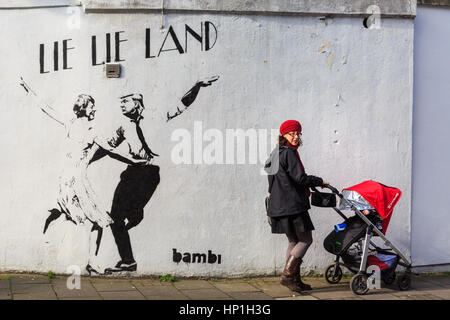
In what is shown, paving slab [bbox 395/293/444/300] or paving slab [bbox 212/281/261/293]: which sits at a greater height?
paving slab [bbox 212/281/261/293]

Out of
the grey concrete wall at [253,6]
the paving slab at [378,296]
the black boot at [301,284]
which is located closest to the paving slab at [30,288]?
the black boot at [301,284]

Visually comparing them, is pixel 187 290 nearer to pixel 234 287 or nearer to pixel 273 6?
pixel 234 287

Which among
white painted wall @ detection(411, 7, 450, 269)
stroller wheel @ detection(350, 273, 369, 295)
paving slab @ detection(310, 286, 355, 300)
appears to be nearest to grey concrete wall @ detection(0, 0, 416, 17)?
white painted wall @ detection(411, 7, 450, 269)

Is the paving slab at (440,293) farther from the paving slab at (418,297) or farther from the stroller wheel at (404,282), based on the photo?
the stroller wheel at (404,282)

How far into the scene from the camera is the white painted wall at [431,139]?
8242 millimetres

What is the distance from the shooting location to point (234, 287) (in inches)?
290

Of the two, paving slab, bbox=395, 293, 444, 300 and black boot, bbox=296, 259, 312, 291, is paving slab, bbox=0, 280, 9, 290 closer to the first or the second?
black boot, bbox=296, 259, 312, 291

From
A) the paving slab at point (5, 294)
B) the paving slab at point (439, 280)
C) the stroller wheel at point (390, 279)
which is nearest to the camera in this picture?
the paving slab at point (5, 294)

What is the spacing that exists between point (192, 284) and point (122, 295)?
960mm

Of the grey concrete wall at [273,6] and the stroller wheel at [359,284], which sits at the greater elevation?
the grey concrete wall at [273,6]

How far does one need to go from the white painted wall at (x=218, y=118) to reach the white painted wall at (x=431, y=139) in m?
0.22

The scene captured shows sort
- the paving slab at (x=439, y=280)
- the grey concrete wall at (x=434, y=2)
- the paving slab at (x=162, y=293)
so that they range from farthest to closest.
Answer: the grey concrete wall at (x=434, y=2), the paving slab at (x=439, y=280), the paving slab at (x=162, y=293)

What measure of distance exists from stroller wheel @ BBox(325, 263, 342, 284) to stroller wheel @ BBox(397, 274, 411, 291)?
69 centimetres

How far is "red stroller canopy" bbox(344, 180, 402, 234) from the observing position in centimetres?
702
